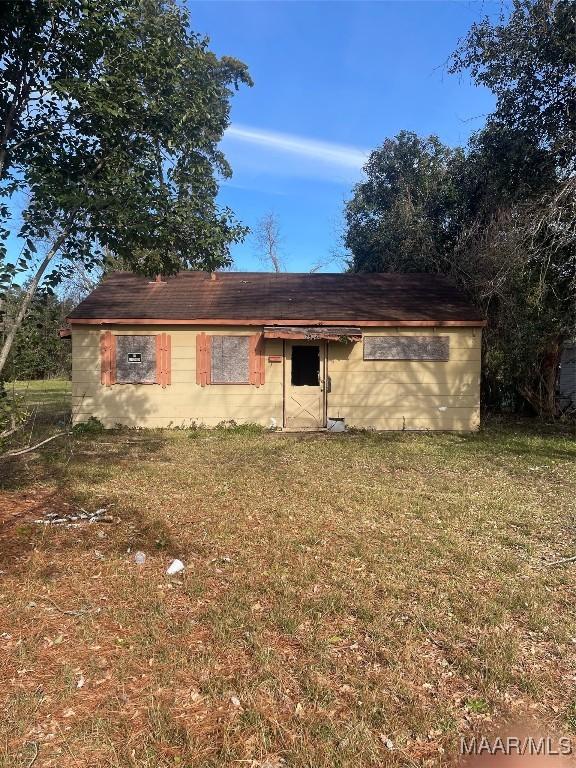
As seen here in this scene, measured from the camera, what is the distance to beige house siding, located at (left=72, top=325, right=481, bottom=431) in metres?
11.9

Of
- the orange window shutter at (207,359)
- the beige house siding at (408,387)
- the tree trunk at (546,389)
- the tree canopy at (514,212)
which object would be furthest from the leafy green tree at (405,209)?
the orange window shutter at (207,359)

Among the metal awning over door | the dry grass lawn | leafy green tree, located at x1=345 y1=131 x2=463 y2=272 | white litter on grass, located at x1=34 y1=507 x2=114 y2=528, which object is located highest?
leafy green tree, located at x1=345 y1=131 x2=463 y2=272

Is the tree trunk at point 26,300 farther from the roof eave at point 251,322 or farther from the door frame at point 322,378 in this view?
the door frame at point 322,378

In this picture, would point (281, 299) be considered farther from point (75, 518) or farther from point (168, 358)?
point (75, 518)

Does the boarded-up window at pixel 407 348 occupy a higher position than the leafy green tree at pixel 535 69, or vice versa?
the leafy green tree at pixel 535 69

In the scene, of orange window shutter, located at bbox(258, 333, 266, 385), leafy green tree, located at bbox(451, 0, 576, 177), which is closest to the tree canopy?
leafy green tree, located at bbox(451, 0, 576, 177)

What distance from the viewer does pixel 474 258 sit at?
13.8 meters

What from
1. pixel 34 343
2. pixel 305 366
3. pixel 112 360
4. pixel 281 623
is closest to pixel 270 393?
pixel 305 366

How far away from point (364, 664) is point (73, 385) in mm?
10721

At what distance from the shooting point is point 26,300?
15.5 feet

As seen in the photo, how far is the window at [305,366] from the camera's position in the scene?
12.2 metres

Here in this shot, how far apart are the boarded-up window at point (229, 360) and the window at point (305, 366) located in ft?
3.73

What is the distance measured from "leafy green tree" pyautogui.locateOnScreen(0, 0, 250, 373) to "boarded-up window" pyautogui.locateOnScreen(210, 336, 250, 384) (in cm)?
616

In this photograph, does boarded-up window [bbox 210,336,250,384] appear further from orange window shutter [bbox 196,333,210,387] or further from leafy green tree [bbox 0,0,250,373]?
leafy green tree [bbox 0,0,250,373]
